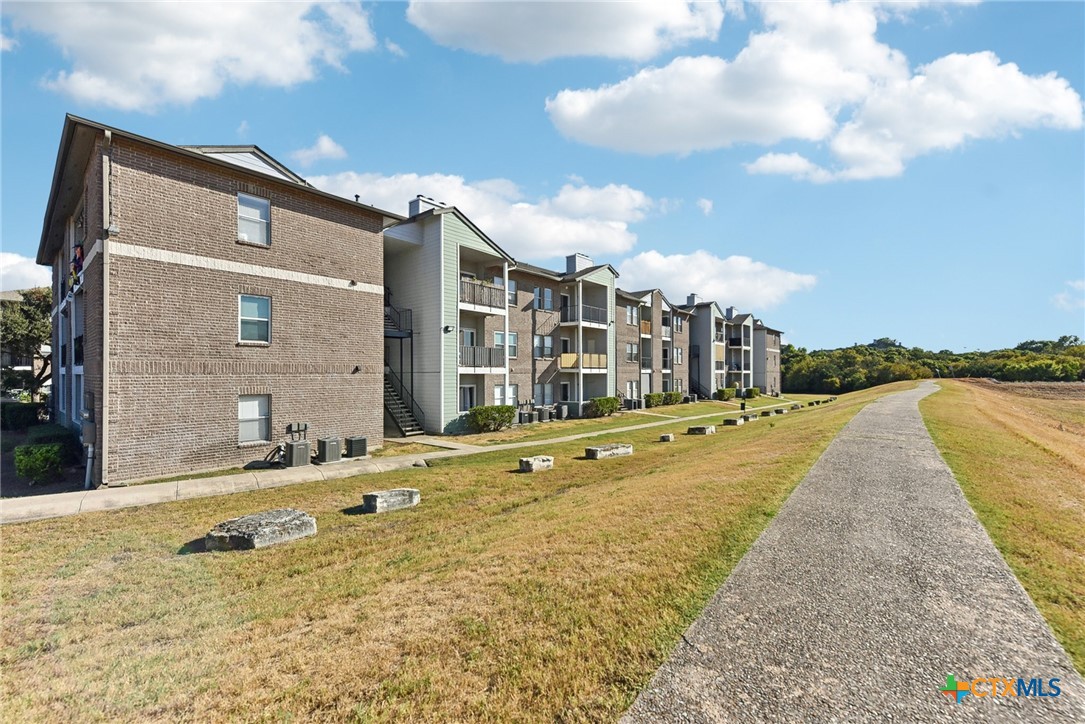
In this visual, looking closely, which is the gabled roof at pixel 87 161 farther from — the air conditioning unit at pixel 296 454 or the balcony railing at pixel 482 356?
the air conditioning unit at pixel 296 454

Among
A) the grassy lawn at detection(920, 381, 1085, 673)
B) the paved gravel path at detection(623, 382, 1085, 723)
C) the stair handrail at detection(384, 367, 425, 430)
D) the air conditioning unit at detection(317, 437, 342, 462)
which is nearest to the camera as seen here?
the paved gravel path at detection(623, 382, 1085, 723)

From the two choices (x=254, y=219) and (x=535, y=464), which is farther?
(x=254, y=219)

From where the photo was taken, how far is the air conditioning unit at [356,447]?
17.0m

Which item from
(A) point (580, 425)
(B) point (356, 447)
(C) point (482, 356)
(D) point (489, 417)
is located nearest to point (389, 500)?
(B) point (356, 447)

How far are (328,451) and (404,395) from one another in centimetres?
890

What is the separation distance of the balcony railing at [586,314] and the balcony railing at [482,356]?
7.95 meters

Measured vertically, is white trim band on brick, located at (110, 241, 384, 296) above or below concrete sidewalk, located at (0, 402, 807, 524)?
above

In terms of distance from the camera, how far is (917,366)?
6938 centimetres

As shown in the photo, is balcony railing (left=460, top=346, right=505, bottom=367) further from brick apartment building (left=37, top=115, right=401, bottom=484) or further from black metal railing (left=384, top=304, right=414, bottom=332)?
brick apartment building (left=37, top=115, right=401, bottom=484)

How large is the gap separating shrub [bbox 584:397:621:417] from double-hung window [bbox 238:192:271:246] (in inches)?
866

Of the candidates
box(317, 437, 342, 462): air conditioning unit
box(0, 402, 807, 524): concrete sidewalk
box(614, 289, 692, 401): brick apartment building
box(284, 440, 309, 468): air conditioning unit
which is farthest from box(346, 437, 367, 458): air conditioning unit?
box(614, 289, 692, 401): brick apartment building

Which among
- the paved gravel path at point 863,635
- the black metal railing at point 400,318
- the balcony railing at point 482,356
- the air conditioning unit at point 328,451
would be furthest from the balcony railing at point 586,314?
the paved gravel path at point 863,635

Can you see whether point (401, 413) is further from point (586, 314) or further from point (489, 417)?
point (586, 314)

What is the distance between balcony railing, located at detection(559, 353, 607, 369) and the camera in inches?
1275
